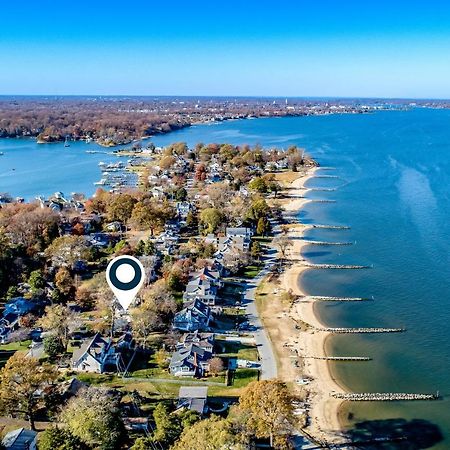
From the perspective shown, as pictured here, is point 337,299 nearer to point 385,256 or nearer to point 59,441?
point 385,256

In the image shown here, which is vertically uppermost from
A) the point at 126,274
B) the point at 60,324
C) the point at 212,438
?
the point at 126,274

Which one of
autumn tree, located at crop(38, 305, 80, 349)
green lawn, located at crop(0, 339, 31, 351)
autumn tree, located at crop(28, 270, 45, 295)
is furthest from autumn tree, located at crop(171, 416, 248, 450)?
autumn tree, located at crop(28, 270, 45, 295)

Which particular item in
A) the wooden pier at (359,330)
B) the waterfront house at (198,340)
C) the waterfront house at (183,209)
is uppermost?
the waterfront house at (198,340)

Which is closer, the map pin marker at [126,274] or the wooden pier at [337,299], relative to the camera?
the map pin marker at [126,274]

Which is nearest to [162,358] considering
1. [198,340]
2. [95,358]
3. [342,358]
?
[198,340]

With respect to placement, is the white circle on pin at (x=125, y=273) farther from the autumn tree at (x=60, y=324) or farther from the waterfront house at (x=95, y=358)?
the autumn tree at (x=60, y=324)

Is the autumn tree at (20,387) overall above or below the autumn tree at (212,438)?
below

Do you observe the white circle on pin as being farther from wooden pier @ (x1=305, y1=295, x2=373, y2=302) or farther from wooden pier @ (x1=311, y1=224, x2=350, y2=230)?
wooden pier @ (x1=311, y1=224, x2=350, y2=230)

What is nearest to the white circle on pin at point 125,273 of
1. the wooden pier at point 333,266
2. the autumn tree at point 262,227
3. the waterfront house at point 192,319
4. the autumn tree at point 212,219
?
the waterfront house at point 192,319
